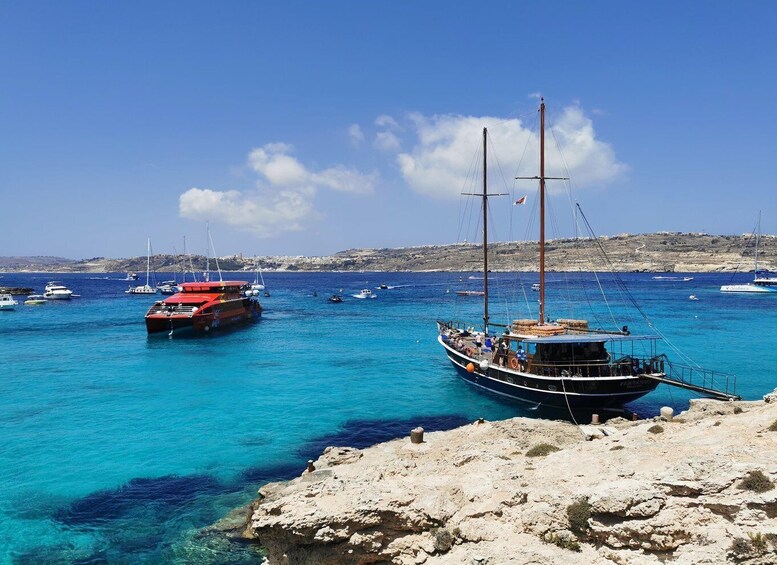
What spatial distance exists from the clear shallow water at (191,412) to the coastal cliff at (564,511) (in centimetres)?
458

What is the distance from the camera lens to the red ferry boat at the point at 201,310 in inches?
2384

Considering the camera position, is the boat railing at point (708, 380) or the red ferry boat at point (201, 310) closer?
the boat railing at point (708, 380)

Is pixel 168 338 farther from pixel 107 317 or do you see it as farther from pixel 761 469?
pixel 761 469

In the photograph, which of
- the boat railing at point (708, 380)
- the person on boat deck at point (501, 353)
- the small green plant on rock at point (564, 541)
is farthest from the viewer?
the person on boat deck at point (501, 353)

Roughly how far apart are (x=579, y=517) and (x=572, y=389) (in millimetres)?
16795

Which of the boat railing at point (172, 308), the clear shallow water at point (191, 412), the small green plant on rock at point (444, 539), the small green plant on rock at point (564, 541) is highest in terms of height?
the boat railing at point (172, 308)

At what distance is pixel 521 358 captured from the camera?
2953 cm

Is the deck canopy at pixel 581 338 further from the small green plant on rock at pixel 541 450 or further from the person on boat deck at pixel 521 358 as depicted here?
the small green plant on rock at pixel 541 450

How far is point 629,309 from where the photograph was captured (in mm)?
87750

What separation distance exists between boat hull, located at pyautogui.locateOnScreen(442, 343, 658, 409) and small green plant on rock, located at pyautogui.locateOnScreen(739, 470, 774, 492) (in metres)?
15.7

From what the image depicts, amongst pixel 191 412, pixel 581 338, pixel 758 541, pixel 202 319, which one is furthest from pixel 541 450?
pixel 202 319

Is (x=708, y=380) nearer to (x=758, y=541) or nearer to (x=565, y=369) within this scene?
(x=565, y=369)

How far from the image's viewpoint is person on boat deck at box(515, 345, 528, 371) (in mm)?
29055

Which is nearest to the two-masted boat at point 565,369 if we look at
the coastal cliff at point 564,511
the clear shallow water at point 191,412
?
the clear shallow water at point 191,412
